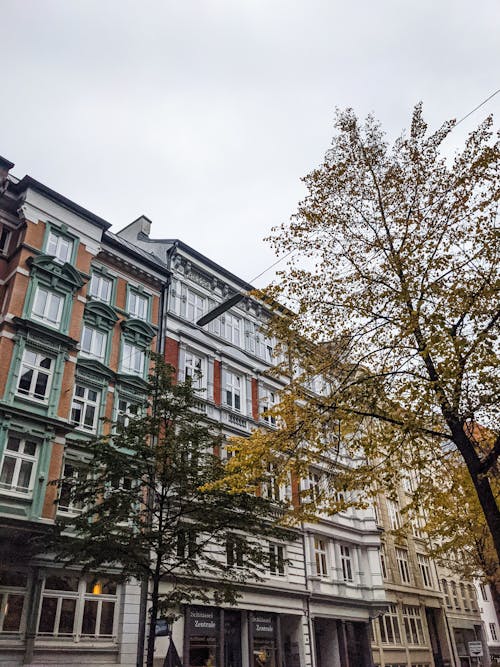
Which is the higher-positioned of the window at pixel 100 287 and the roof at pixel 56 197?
the roof at pixel 56 197

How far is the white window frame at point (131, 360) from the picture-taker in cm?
2339

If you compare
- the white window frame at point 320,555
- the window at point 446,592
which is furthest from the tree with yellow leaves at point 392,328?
the window at point 446,592

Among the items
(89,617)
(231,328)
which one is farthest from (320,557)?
(89,617)

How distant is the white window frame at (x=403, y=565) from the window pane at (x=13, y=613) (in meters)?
27.8

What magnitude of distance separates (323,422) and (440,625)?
3540cm

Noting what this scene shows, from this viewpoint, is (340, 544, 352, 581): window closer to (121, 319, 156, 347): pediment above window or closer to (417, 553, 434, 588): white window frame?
(417, 553, 434, 588): white window frame

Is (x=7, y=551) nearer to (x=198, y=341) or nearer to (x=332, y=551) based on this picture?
(x=198, y=341)

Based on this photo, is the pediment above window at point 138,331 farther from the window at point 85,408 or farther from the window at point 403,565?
the window at point 403,565

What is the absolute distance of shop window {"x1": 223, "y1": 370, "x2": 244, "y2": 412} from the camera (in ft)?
91.9

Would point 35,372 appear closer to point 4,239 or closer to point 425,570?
point 4,239

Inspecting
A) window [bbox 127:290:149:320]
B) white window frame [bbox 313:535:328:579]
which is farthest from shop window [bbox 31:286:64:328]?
white window frame [bbox 313:535:328:579]

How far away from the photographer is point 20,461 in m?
18.0

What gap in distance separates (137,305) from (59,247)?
4.67 meters

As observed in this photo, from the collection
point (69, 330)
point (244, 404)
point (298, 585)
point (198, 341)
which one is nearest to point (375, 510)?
point (298, 585)
